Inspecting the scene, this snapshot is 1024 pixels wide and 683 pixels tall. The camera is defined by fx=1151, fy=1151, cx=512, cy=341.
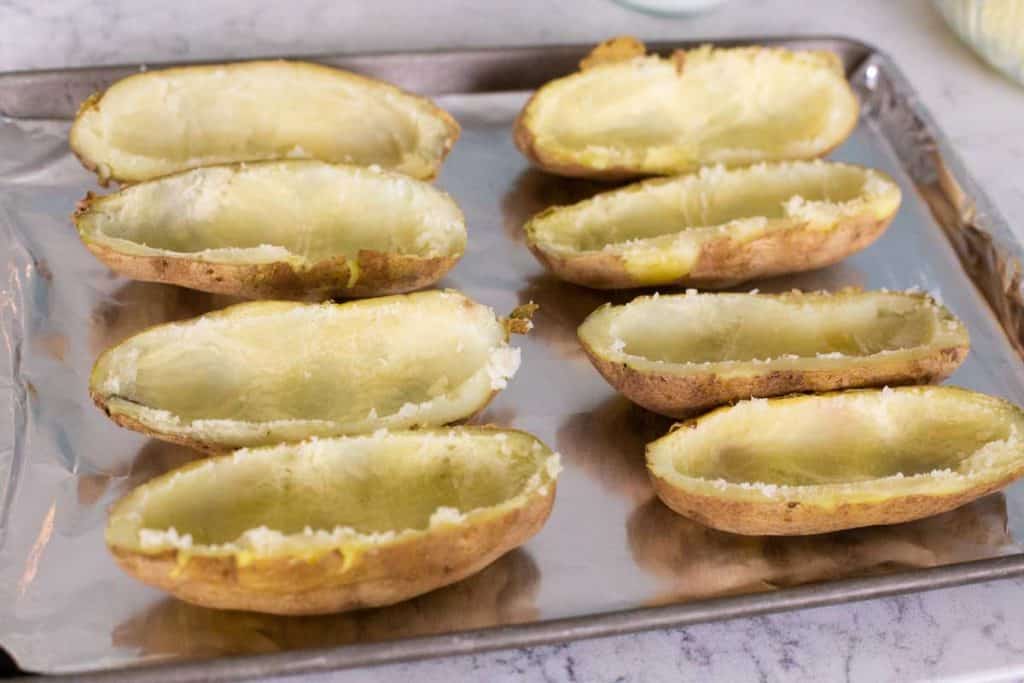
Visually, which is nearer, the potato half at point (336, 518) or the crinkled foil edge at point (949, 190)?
the potato half at point (336, 518)

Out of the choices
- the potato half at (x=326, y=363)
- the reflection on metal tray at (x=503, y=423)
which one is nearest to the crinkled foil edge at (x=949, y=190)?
the reflection on metal tray at (x=503, y=423)

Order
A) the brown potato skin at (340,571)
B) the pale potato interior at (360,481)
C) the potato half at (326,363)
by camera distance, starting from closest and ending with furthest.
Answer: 1. the brown potato skin at (340,571)
2. the pale potato interior at (360,481)
3. the potato half at (326,363)

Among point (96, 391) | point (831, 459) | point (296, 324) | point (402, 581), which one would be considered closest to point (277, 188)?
point (296, 324)

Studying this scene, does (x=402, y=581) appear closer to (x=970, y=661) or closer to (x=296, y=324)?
(x=296, y=324)

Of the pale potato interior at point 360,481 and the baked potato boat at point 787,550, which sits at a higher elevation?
the pale potato interior at point 360,481

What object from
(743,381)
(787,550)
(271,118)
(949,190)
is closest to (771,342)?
(743,381)

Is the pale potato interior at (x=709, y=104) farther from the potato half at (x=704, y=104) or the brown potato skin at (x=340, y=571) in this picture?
the brown potato skin at (x=340, y=571)

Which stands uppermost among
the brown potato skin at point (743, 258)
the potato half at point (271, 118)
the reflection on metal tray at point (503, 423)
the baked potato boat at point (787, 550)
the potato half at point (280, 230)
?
the potato half at point (271, 118)

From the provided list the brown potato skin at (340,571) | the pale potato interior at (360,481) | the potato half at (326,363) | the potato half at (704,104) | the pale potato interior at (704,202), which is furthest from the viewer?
the potato half at (704,104)
